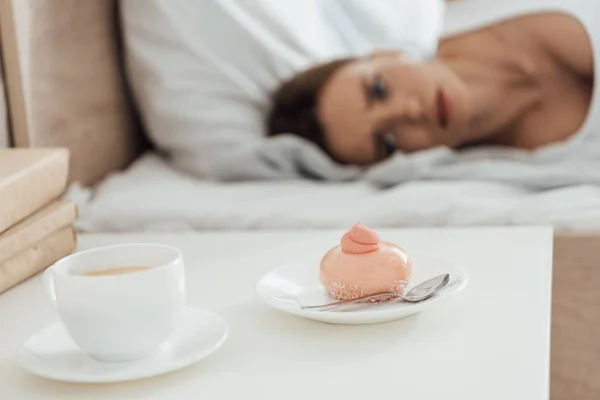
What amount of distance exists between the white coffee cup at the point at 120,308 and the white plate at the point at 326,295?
0.37ft

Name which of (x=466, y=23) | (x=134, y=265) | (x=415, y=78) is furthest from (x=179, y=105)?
(x=134, y=265)

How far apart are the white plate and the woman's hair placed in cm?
68

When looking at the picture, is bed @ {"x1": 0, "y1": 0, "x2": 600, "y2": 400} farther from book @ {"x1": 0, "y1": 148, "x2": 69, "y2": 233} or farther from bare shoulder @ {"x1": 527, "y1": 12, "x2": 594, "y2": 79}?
bare shoulder @ {"x1": 527, "y1": 12, "x2": 594, "y2": 79}

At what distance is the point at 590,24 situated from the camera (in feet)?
4.66

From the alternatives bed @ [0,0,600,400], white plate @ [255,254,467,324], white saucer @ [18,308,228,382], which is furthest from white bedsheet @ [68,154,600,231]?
white saucer @ [18,308,228,382]

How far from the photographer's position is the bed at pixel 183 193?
98 centimetres

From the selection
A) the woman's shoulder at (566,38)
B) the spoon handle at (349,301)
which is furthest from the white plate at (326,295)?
the woman's shoulder at (566,38)


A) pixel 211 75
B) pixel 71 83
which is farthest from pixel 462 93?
pixel 71 83

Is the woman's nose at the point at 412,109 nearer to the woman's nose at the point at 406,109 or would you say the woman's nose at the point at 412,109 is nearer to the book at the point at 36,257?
the woman's nose at the point at 406,109

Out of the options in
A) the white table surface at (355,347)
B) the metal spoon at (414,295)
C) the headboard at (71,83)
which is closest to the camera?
the white table surface at (355,347)

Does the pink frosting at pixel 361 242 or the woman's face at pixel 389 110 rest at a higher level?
the pink frosting at pixel 361 242

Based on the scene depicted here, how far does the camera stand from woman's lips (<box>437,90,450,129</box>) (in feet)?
4.71

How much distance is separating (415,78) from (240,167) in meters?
0.32

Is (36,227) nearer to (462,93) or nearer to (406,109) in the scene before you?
(406,109)
